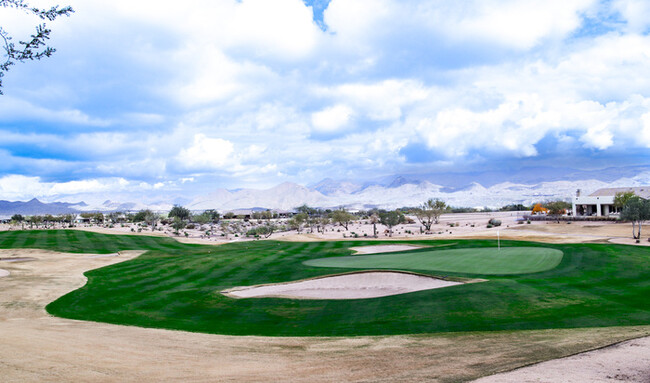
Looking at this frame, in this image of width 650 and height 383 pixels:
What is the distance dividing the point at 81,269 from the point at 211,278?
14.9 metres

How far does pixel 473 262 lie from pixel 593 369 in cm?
2232

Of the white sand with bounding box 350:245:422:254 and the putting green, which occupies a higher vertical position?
the putting green

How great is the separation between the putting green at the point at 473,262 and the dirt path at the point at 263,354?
48.9 feet

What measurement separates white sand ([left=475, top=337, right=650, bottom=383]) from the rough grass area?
4.12 metres

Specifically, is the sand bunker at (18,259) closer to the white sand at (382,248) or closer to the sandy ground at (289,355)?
the sandy ground at (289,355)

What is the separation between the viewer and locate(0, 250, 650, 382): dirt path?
8.90m

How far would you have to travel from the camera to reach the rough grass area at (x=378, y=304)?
14977 millimetres

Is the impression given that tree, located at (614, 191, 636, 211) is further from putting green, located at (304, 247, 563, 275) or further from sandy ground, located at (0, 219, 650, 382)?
sandy ground, located at (0, 219, 650, 382)

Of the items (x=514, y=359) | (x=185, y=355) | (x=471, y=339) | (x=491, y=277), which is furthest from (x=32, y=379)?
(x=491, y=277)

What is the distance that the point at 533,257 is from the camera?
105 feet

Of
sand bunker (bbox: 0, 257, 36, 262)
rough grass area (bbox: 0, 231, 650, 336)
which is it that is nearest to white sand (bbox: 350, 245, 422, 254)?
rough grass area (bbox: 0, 231, 650, 336)

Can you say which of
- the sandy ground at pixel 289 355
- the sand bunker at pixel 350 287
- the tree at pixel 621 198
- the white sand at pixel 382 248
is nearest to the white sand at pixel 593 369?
the sandy ground at pixel 289 355

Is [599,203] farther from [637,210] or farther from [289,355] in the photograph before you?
[289,355]

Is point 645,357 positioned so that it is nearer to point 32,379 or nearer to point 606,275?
point 32,379
